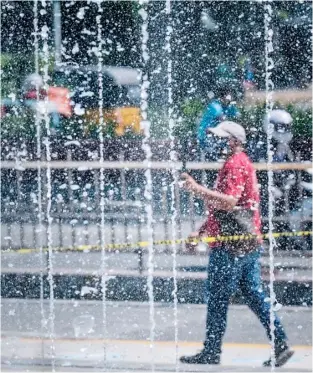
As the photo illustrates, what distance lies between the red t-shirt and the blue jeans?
112mm

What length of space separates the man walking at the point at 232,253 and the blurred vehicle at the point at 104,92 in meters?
5.31

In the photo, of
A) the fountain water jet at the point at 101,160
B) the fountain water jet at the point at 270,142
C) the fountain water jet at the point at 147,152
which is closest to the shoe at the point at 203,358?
the fountain water jet at the point at 147,152

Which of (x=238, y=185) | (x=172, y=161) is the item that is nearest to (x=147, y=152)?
(x=172, y=161)

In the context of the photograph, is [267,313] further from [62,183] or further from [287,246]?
[62,183]

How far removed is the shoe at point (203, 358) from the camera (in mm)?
4348

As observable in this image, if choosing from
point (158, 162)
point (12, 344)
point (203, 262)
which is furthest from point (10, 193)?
point (12, 344)

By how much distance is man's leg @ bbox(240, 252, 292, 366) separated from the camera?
171 inches

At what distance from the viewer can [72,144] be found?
9422mm

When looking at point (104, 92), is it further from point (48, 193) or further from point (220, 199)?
point (220, 199)

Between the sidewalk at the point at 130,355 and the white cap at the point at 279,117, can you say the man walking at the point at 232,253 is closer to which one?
the sidewalk at the point at 130,355

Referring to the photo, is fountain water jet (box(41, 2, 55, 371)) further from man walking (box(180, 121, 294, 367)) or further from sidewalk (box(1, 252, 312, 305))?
man walking (box(180, 121, 294, 367))

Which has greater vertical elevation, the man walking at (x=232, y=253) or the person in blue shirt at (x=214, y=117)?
the person in blue shirt at (x=214, y=117)

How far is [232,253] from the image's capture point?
428 cm

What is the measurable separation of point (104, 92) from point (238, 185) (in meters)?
7.05
